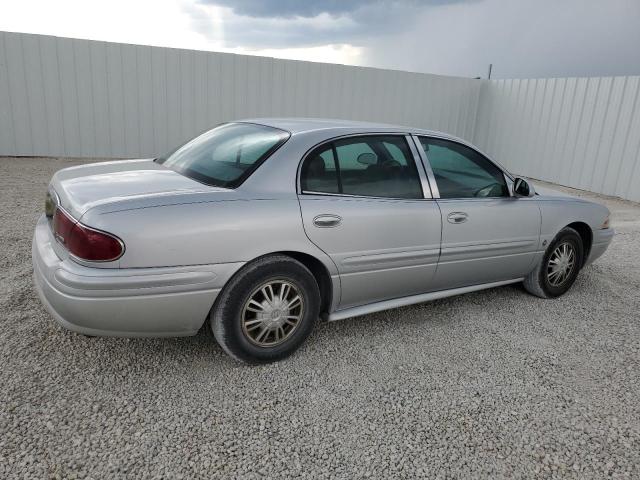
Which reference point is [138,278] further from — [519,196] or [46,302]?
[519,196]

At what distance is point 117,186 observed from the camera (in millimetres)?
2863

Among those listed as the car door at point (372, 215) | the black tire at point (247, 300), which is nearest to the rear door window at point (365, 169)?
the car door at point (372, 215)

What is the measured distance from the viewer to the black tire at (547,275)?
432cm

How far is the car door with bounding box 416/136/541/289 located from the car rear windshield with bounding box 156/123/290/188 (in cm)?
117

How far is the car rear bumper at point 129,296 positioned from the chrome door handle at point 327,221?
1.80 ft

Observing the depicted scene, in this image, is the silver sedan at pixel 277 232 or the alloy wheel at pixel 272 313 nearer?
the silver sedan at pixel 277 232

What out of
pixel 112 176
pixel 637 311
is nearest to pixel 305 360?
pixel 112 176

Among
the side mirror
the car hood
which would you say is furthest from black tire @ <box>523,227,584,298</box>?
the car hood

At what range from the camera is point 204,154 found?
3432mm

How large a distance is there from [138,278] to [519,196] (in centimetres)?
300

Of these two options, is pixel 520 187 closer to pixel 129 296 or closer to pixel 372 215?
pixel 372 215

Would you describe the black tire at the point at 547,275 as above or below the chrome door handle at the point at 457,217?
below

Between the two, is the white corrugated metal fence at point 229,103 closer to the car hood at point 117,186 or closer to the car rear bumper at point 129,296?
the car hood at point 117,186

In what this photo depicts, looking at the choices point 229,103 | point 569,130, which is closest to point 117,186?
point 229,103
